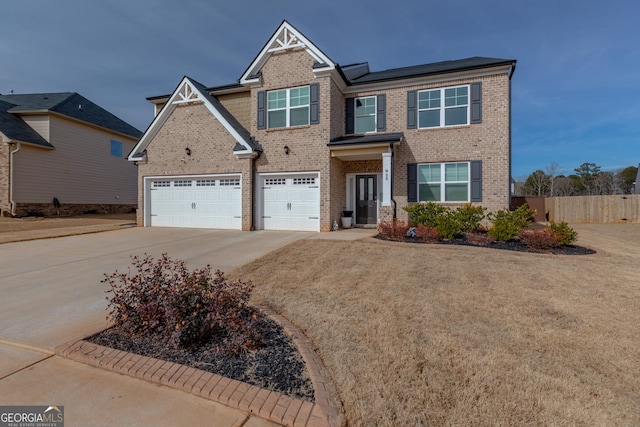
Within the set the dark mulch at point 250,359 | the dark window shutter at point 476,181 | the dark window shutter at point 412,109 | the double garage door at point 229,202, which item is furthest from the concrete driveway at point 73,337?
the dark window shutter at point 476,181

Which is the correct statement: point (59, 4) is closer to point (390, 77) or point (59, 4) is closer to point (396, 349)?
point (390, 77)

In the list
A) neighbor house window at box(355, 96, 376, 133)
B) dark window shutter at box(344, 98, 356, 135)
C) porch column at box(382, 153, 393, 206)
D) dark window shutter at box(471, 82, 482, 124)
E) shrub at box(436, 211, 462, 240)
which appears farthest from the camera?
dark window shutter at box(344, 98, 356, 135)

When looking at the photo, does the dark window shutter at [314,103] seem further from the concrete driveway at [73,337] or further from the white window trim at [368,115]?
the concrete driveway at [73,337]

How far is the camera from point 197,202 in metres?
13.4

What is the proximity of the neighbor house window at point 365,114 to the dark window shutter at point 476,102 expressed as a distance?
3.79 meters

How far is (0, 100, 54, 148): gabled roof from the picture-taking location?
53.5ft

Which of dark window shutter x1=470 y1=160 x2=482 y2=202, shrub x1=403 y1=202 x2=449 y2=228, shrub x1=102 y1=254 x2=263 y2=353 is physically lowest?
shrub x1=102 y1=254 x2=263 y2=353

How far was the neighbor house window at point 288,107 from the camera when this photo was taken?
12172 millimetres

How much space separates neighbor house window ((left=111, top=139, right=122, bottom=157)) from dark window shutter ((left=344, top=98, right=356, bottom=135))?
18789mm

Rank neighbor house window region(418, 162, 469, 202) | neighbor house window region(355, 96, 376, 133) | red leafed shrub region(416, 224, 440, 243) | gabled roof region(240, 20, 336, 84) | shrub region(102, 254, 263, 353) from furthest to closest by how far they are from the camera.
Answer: neighbor house window region(355, 96, 376, 133) → neighbor house window region(418, 162, 469, 202) → gabled roof region(240, 20, 336, 84) → red leafed shrub region(416, 224, 440, 243) → shrub region(102, 254, 263, 353)

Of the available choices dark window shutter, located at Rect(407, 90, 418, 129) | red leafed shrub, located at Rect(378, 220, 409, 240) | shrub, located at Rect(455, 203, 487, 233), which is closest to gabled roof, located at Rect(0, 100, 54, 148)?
red leafed shrub, located at Rect(378, 220, 409, 240)

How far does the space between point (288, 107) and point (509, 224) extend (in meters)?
9.10

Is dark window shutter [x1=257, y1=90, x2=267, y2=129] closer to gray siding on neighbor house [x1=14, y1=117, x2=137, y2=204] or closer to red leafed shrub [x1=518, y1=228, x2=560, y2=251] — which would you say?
red leafed shrub [x1=518, y1=228, x2=560, y2=251]

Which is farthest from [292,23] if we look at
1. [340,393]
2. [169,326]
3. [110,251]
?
[340,393]
